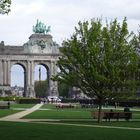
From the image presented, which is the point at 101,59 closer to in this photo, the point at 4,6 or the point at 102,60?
the point at 102,60

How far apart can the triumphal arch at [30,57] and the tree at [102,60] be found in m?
116

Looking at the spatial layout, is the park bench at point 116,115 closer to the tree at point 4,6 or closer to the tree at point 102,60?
the tree at point 102,60

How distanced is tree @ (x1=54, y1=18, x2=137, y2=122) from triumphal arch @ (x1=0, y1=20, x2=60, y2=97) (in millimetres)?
115978

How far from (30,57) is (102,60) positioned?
120780 mm

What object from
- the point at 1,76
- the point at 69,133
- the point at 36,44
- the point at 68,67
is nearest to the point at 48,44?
the point at 36,44

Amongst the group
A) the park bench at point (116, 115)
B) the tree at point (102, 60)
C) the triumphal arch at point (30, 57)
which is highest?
the triumphal arch at point (30, 57)

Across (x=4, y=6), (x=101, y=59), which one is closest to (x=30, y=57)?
(x=101, y=59)

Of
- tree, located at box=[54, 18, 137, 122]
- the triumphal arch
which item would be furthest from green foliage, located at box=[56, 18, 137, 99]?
the triumphal arch

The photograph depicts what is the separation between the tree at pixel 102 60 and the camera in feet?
122

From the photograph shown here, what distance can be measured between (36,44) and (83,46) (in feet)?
396

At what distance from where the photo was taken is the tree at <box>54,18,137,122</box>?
37.2 meters

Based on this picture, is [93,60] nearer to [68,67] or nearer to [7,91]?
[68,67]

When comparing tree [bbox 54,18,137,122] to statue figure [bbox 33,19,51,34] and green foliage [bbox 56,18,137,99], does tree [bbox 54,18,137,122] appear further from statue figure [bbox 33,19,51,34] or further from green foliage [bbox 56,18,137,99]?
statue figure [bbox 33,19,51,34]

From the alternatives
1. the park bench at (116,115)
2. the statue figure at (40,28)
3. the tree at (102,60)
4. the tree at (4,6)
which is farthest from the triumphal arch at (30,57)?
the tree at (4,6)
